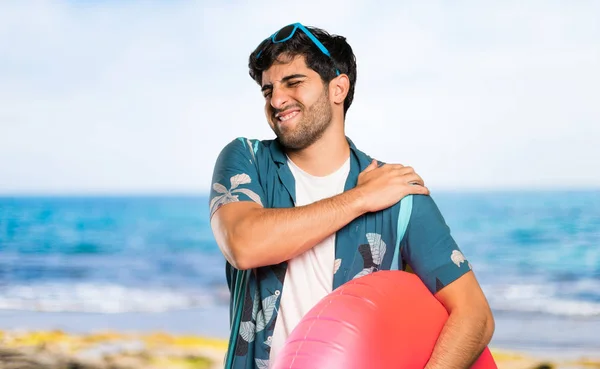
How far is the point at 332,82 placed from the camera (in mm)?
2189

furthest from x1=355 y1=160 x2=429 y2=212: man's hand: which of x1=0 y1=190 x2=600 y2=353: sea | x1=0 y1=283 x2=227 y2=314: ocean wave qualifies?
x1=0 y1=283 x2=227 y2=314: ocean wave

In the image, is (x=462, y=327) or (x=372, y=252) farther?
(x=372, y=252)

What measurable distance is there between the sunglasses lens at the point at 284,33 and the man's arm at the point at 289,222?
0.51 metres

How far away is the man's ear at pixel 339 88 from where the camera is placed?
7.20 ft

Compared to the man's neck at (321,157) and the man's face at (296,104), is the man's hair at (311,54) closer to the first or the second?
the man's face at (296,104)

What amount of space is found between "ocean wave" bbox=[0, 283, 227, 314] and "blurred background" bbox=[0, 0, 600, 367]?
0.18 feet

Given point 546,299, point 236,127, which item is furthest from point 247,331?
point 236,127

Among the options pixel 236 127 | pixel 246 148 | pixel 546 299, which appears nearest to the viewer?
A: pixel 246 148

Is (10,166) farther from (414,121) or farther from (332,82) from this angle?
(332,82)

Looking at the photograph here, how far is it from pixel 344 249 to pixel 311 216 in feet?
0.73

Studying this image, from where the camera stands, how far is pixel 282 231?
1788 millimetres

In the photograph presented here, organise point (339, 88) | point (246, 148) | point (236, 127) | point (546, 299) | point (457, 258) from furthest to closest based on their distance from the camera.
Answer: point (236, 127)
point (546, 299)
point (339, 88)
point (246, 148)
point (457, 258)

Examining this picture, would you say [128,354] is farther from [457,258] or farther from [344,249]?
[457,258]

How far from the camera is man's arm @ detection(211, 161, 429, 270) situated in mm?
1790
